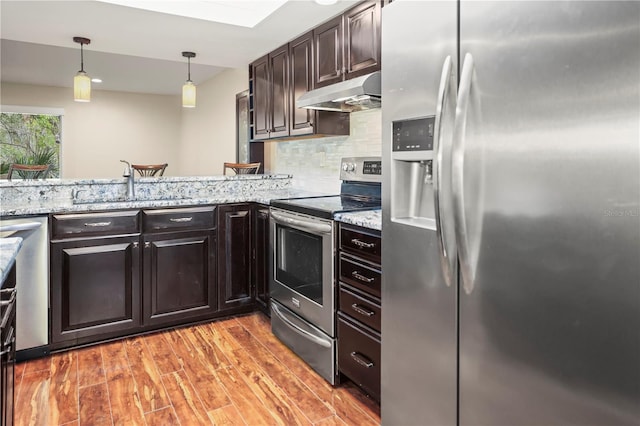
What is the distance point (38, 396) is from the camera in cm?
217

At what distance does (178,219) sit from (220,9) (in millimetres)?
1508

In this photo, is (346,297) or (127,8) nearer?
(346,297)

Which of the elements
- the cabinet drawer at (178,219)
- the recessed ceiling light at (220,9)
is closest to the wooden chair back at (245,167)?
the cabinet drawer at (178,219)

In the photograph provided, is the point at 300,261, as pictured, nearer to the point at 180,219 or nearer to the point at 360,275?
the point at 360,275

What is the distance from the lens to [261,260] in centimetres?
327

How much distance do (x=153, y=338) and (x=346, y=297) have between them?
1.52 m

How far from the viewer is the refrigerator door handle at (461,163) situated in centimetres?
129

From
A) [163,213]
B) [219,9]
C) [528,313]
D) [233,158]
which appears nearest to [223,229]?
[163,213]

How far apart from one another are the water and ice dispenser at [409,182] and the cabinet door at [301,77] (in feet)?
5.10

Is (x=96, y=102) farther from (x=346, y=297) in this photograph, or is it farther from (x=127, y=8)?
(x=346, y=297)

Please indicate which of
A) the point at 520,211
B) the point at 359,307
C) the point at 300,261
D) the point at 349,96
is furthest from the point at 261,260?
the point at 520,211

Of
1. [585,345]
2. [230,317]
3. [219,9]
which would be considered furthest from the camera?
[230,317]

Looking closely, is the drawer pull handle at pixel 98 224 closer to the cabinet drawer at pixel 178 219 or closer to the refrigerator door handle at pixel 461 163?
the cabinet drawer at pixel 178 219

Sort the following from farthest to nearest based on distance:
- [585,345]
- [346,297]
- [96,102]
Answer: [96,102] → [346,297] → [585,345]
